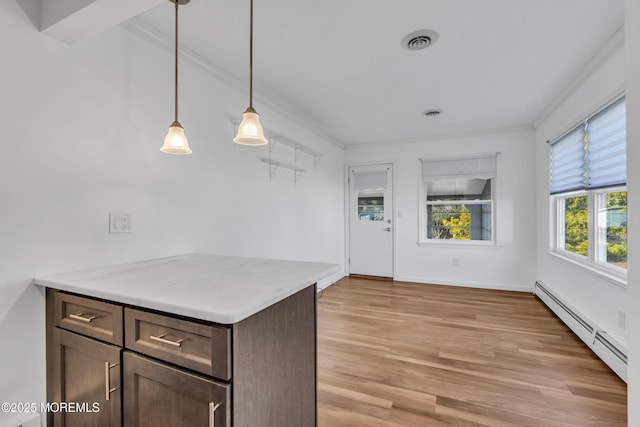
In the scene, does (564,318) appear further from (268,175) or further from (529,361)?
(268,175)

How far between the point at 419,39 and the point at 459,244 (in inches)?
132

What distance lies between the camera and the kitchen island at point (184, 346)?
2.86 ft

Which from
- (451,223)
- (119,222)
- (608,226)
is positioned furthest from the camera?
(451,223)

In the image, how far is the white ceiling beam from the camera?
1.23 m

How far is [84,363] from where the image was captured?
3.79ft

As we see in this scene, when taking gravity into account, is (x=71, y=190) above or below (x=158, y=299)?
above

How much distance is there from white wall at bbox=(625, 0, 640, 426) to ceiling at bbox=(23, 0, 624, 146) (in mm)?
832

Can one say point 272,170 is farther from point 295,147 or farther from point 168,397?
point 168,397

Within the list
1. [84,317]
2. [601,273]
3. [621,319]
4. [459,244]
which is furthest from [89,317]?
[459,244]

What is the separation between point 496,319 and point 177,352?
10.6 feet

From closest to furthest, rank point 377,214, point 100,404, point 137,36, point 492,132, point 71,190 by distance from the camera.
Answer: point 100,404, point 71,190, point 137,36, point 492,132, point 377,214

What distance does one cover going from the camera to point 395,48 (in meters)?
2.07

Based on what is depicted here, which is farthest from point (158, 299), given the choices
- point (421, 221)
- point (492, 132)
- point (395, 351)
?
point (492, 132)

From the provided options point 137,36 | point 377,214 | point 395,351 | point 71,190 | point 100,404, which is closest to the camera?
point 100,404
